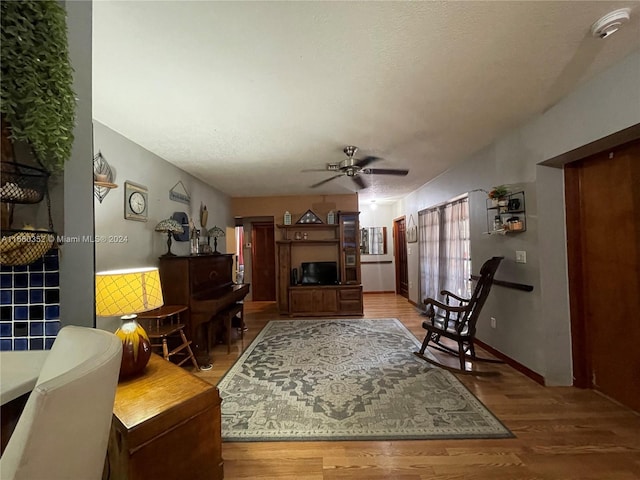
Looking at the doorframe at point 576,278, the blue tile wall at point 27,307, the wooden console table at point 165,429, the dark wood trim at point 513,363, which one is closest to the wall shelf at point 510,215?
the doorframe at point 576,278

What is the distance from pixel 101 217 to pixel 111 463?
1982mm

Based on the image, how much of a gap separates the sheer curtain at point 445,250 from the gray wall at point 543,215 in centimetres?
57

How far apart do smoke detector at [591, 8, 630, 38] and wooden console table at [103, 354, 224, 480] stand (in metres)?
2.78

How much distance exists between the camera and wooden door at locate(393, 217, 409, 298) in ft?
21.5

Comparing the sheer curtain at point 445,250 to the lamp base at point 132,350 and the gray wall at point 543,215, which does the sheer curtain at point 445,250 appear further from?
the lamp base at point 132,350

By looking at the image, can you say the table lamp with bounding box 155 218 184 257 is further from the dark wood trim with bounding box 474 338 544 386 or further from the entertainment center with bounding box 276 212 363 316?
the dark wood trim with bounding box 474 338 544 386

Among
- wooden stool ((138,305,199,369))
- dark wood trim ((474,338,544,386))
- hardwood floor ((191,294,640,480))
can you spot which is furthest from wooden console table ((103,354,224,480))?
dark wood trim ((474,338,544,386))

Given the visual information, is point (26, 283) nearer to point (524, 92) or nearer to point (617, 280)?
point (524, 92)

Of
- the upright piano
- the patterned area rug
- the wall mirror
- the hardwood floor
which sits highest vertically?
the wall mirror

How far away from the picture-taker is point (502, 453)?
165 centimetres

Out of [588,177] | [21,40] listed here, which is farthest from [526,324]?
[21,40]

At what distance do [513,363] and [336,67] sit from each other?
3.21 meters

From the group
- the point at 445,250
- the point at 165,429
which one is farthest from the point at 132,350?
the point at 445,250

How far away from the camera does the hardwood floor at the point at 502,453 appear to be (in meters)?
1.53
